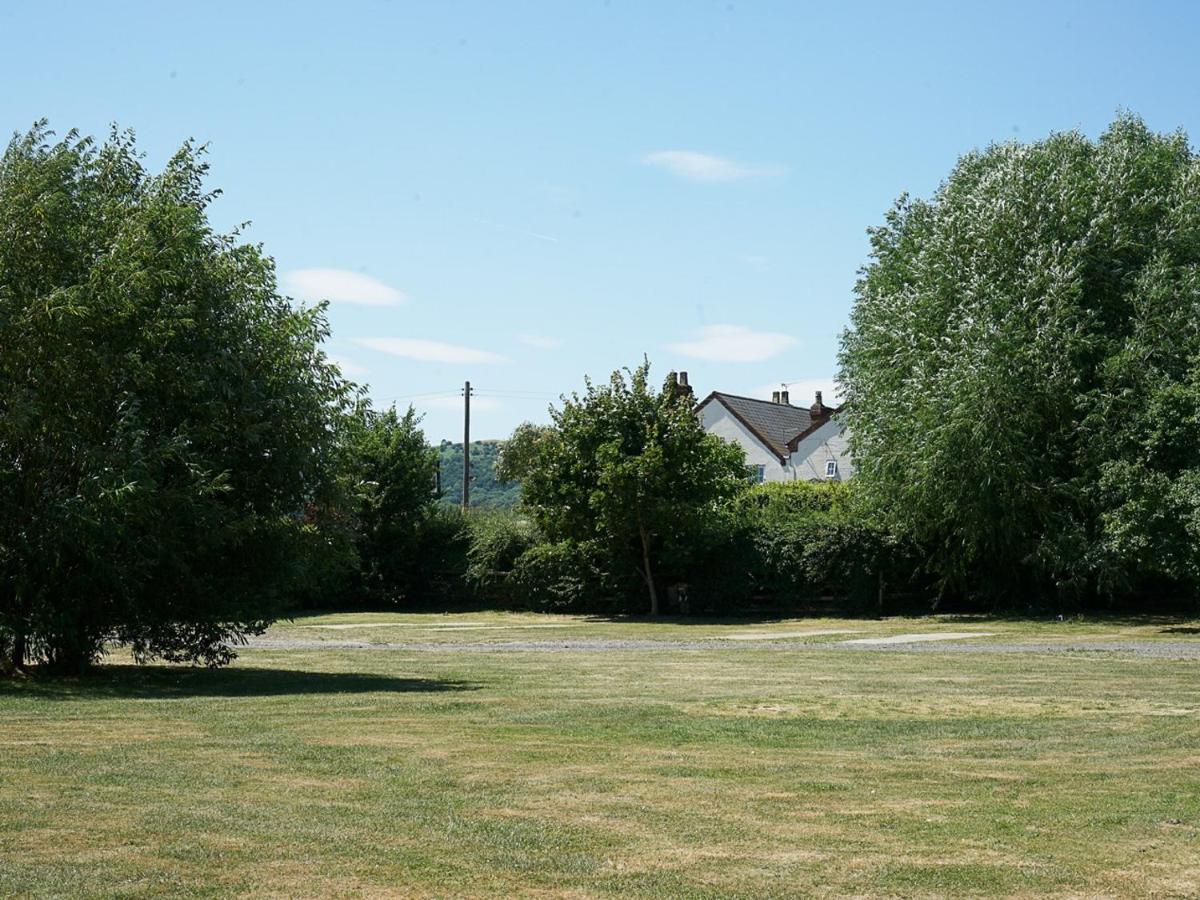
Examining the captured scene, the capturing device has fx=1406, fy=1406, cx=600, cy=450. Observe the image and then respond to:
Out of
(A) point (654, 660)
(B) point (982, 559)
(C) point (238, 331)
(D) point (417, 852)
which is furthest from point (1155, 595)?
(D) point (417, 852)

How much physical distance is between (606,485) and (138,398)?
22341 millimetres

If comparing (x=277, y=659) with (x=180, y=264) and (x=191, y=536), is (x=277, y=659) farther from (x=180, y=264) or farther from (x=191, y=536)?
(x=180, y=264)

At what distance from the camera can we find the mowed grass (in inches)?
270

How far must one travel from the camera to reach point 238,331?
64.9ft

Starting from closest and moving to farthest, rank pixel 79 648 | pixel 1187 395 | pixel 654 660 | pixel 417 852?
pixel 417 852 → pixel 79 648 → pixel 654 660 → pixel 1187 395

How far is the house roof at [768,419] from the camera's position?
82.7m

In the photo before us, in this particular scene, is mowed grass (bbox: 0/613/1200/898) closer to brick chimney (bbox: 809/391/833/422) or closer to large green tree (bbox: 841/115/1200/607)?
large green tree (bbox: 841/115/1200/607)

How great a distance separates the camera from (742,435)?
8394cm

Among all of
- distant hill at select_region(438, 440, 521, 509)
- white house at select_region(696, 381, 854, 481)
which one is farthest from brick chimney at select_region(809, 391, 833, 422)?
distant hill at select_region(438, 440, 521, 509)

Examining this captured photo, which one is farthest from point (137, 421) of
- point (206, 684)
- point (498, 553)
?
point (498, 553)

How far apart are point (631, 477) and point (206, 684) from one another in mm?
21974

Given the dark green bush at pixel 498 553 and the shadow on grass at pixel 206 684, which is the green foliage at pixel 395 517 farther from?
the shadow on grass at pixel 206 684

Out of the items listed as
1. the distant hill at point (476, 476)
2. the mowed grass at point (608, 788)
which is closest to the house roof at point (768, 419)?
the distant hill at point (476, 476)

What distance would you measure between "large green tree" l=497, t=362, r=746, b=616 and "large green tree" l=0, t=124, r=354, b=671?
2017 cm
